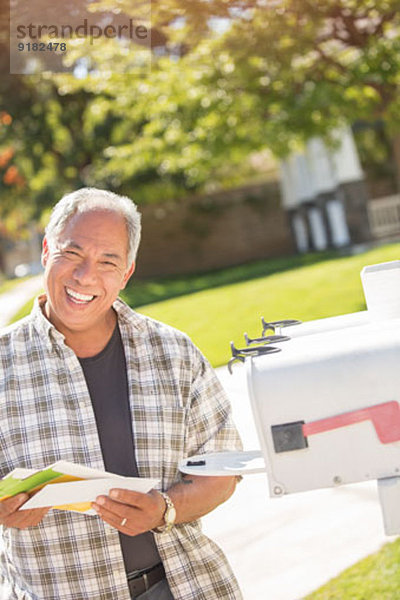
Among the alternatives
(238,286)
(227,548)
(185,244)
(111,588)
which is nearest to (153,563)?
(111,588)

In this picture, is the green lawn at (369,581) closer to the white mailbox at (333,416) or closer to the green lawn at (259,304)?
the white mailbox at (333,416)

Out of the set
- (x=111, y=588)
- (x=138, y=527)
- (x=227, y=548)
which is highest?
(x=138, y=527)

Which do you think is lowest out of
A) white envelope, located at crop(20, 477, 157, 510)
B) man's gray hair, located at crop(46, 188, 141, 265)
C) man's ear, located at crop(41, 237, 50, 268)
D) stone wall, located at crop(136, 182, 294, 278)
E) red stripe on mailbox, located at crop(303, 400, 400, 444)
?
white envelope, located at crop(20, 477, 157, 510)

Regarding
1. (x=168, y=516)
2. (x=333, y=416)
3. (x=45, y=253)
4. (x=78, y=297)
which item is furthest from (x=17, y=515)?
(x=333, y=416)

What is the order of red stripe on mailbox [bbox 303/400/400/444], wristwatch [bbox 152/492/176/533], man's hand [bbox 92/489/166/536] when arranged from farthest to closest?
wristwatch [bbox 152/492/176/533] < man's hand [bbox 92/489/166/536] < red stripe on mailbox [bbox 303/400/400/444]

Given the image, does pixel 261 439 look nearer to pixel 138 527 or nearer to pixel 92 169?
pixel 138 527

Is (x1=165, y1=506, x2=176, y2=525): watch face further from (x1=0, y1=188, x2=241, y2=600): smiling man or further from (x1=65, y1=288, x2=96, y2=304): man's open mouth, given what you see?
(x1=65, y1=288, x2=96, y2=304): man's open mouth

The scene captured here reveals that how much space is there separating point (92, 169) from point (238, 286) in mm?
9843

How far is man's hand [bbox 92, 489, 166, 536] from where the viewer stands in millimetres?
1781

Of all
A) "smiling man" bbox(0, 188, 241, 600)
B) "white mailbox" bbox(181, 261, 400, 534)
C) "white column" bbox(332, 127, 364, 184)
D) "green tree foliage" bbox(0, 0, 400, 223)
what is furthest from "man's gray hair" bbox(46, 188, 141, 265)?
"white column" bbox(332, 127, 364, 184)

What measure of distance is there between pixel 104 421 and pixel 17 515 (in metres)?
0.33

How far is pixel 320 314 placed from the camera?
30.4 ft

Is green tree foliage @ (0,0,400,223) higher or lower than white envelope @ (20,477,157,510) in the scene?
higher

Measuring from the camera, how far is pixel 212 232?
22031 millimetres
